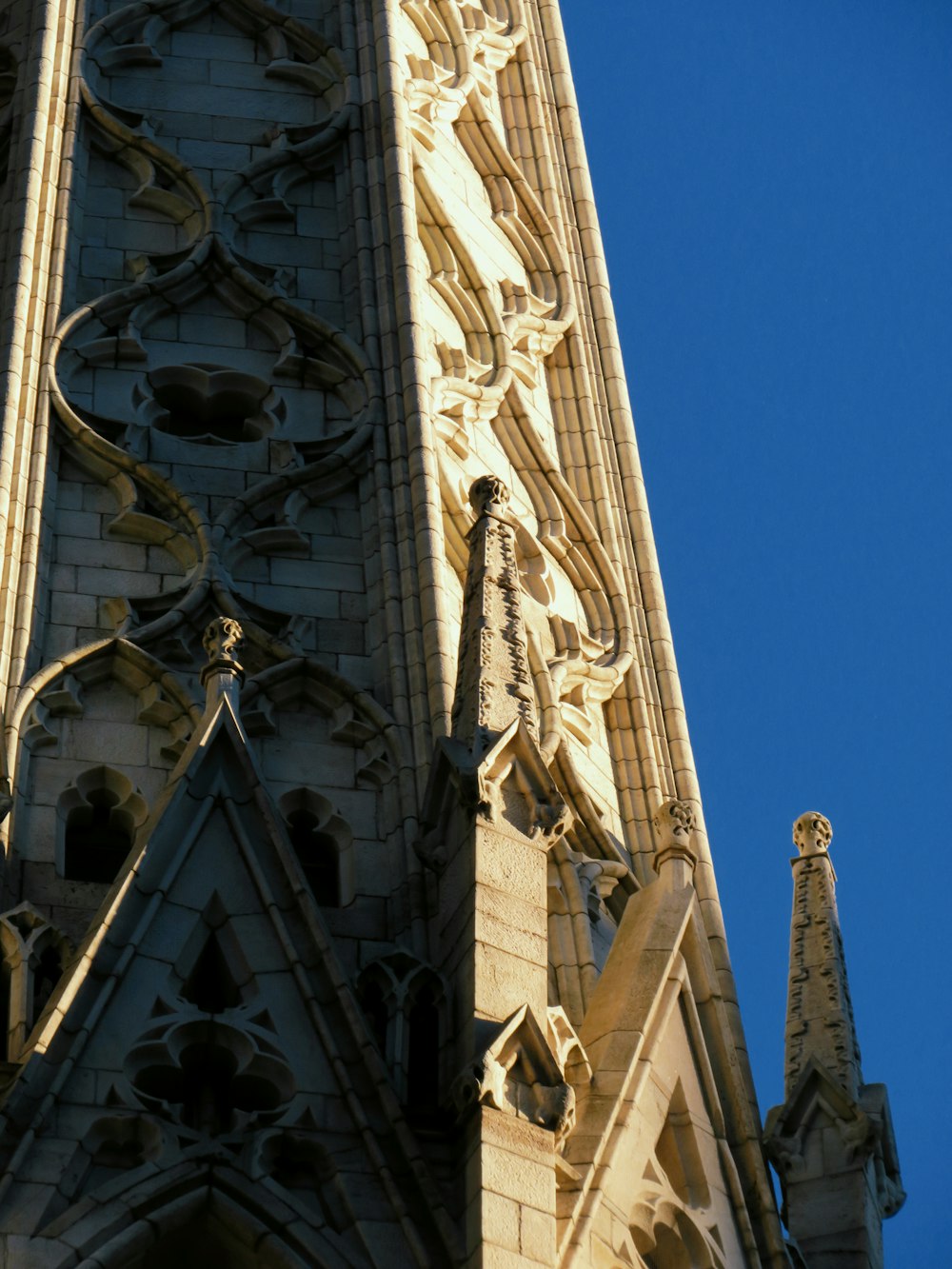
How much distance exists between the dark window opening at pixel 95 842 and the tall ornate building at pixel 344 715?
25mm

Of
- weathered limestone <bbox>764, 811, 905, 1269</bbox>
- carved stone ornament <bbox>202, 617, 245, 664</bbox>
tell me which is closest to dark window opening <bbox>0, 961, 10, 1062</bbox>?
carved stone ornament <bbox>202, 617, 245, 664</bbox>

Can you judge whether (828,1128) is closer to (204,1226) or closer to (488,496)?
(488,496)

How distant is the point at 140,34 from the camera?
27031mm

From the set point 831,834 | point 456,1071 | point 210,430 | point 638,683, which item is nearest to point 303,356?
point 210,430

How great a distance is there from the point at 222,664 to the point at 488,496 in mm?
2317

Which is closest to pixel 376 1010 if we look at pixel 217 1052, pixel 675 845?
pixel 217 1052

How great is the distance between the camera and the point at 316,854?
20797 mm

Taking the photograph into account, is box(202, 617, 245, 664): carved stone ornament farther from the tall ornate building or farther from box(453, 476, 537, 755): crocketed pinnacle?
box(453, 476, 537, 755): crocketed pinnacle

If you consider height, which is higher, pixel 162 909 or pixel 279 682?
pixel 279 682

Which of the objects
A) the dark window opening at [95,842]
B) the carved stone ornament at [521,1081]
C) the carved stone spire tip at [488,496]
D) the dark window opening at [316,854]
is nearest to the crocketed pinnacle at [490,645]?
the carved stone spire tip at [488,496]

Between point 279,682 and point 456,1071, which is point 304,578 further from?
point 456,1071

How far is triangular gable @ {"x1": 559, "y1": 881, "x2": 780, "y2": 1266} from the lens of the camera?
19.0m

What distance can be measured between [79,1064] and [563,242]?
37.2ft

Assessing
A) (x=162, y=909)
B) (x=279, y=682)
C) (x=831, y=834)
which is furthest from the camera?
(x=831, y=834)
